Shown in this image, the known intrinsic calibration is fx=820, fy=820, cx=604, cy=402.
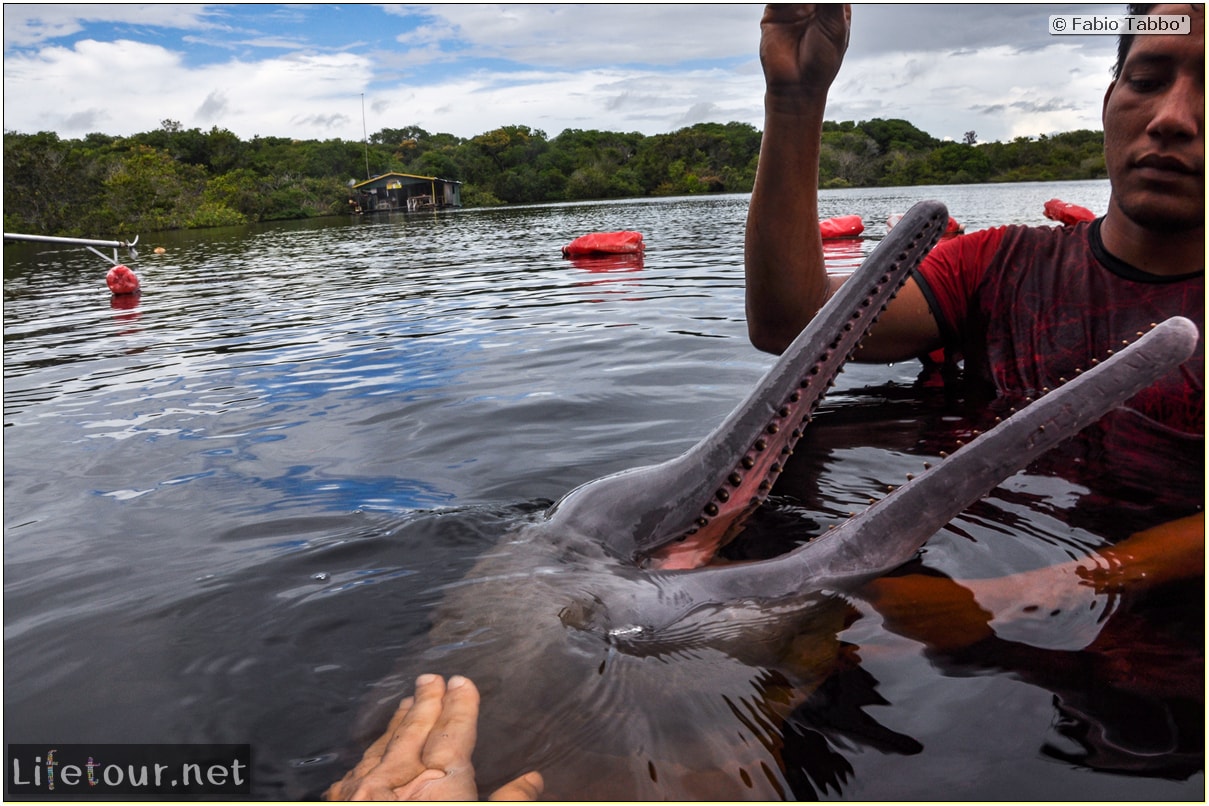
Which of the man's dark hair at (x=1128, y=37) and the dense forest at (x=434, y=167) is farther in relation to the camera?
the dense forest at (x=434, y=167)

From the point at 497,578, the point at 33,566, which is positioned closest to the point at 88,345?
the point at 33,566

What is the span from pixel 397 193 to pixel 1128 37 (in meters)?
82.4

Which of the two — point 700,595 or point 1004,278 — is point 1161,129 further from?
point 700,595

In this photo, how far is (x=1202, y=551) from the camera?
2.52 meters

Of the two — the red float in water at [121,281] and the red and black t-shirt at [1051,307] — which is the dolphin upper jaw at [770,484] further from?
the red float in water at [121,281]

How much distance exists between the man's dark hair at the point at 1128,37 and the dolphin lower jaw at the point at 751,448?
111cm

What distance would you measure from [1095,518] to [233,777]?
2.90m

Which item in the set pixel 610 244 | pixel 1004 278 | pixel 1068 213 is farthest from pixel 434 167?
pixel 1004 278

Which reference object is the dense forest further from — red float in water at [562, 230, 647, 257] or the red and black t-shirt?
the red and black t-shirt

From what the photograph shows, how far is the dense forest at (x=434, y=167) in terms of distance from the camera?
52719 mm

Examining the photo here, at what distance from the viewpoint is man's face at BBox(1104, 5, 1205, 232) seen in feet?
Answer: 9.40

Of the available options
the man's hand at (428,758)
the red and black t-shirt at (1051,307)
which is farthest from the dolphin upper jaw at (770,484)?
the red and black t-shirt at (1051,307)

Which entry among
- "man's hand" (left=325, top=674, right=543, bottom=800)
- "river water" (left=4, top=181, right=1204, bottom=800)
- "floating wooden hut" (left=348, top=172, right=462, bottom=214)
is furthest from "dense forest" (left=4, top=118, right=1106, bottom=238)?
"man's hand" (left=325, top=674, right=543, bottom=800)

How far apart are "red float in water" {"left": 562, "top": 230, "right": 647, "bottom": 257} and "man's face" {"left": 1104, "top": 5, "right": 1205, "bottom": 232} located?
14592 mm
